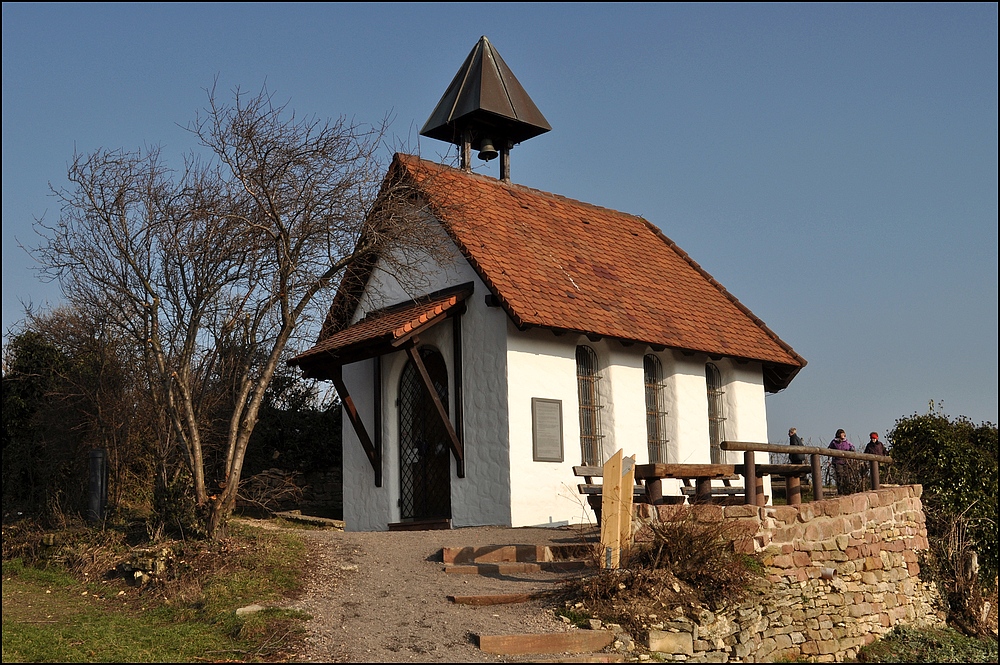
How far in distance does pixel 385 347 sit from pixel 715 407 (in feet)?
23.7

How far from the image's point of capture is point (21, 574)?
1295 cm

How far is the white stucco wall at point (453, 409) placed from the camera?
53.4ft

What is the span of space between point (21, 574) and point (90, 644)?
14.6ft

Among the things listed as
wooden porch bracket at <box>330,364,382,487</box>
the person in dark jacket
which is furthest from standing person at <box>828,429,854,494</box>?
wooden porch bracket at <box>330,364,382,487</box>

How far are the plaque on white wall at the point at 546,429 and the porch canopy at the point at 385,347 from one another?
1294 mm

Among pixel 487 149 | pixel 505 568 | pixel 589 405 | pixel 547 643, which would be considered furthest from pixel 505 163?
pixel 547 643

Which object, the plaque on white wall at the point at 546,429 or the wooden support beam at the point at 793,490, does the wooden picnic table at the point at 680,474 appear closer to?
the wooden support beam at the point at 793,490

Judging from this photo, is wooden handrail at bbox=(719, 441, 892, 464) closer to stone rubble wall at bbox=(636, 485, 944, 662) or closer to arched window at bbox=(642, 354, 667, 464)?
stone rubble wall at bbox=(636, 485, 944, 662)

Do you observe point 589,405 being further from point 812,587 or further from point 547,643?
point 547,643

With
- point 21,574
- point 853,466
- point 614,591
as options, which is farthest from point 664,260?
point 21,574

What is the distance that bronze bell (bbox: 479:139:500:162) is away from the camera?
22.1 metres

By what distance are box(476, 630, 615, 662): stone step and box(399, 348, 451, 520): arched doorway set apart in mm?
7643

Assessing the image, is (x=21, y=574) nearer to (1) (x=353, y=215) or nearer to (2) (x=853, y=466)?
(1) (x=353, y=215)

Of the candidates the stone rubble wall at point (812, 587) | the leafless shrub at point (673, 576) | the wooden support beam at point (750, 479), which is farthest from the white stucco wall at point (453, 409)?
the leafless shrub at point (673, 576)
